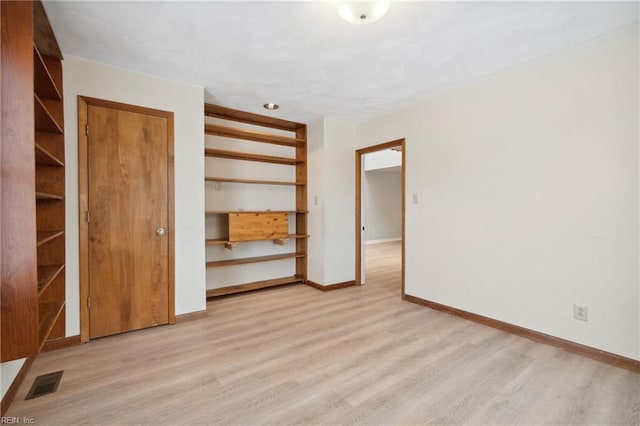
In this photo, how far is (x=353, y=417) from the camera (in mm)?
1621

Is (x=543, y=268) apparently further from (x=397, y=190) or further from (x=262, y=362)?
(x=397, y=190)

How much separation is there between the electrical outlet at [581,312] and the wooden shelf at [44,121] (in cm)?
394

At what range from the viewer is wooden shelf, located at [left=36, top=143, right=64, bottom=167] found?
6.23 ft

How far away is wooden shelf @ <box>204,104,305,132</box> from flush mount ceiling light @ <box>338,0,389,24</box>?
2246mm

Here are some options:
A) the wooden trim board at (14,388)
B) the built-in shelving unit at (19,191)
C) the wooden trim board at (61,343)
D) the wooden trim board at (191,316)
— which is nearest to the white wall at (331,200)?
the wooden trim board at (191,316)

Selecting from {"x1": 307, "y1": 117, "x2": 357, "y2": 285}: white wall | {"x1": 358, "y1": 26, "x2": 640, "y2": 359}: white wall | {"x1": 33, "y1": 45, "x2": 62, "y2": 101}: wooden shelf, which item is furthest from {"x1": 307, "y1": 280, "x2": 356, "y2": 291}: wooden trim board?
{"x1": 33, "y1": 45, "x2": 62, "y2": 101}: wooden shelf

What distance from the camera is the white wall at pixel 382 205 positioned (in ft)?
29.3

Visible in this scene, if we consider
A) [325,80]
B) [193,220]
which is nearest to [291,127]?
[325,80]

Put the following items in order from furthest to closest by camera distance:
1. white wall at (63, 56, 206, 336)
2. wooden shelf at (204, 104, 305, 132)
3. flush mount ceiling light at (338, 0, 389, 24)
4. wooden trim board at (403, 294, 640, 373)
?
wooden shelf at (204, 104, 305, 132), white wall at (63, 56, 206, 336), wooden trim board at (403, 294, 640, 373), flush mount ceiling light at (338, 0, 389, 24)

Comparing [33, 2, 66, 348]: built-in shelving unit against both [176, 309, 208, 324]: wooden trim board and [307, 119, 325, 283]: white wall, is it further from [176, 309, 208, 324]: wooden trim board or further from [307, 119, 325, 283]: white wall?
[307, 119, 325, 283]: white wall

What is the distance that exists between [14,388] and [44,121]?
1.76m

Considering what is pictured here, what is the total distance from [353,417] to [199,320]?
198cm

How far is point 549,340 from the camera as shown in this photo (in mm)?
2459

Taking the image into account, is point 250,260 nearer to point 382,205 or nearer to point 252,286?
point 252,286
